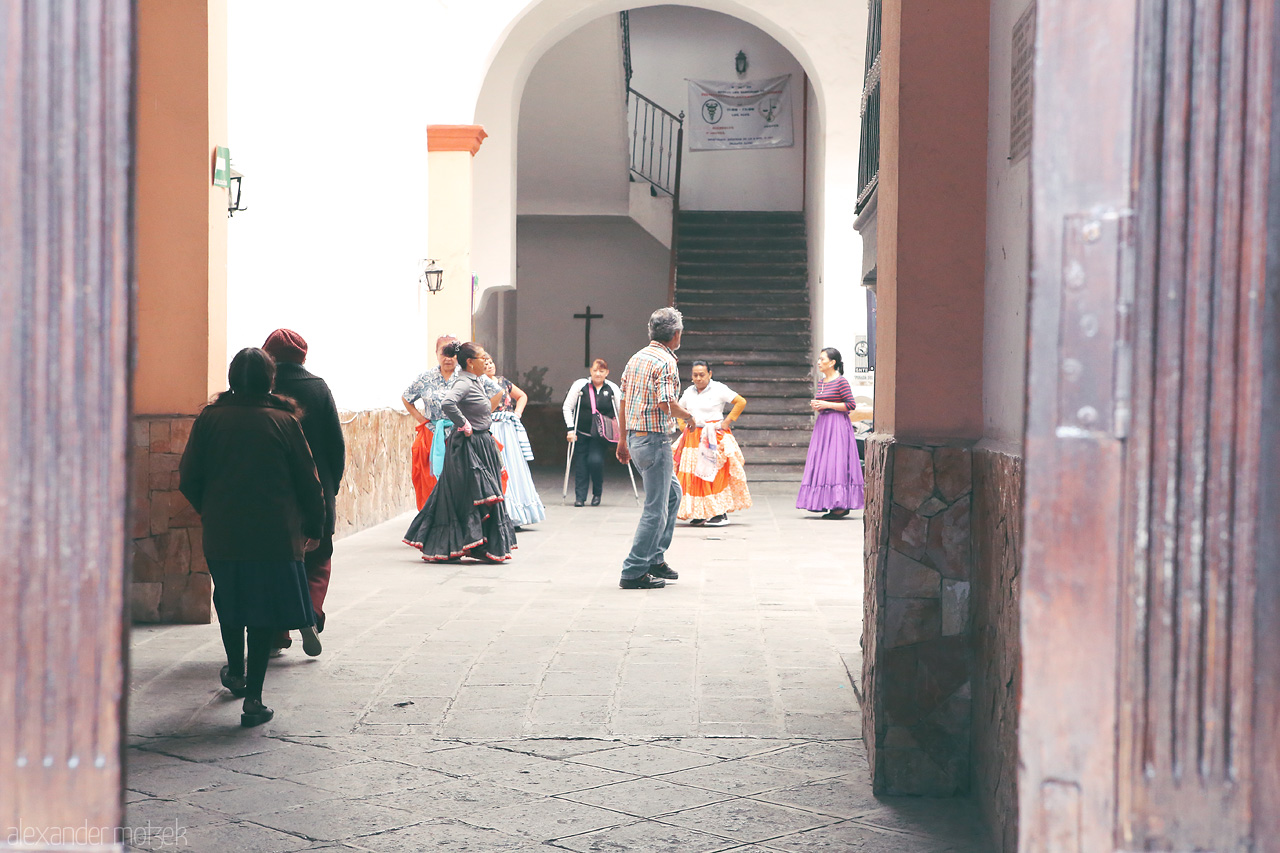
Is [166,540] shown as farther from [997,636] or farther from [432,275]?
[432,275]

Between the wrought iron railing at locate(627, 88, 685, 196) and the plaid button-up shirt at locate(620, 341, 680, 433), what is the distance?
39.2ft

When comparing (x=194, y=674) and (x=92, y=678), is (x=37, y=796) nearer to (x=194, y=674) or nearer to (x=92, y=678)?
(x=92, y=678)

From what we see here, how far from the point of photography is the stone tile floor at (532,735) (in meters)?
2.95

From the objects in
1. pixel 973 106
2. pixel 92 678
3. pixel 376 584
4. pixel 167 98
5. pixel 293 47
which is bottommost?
pixel 376 584

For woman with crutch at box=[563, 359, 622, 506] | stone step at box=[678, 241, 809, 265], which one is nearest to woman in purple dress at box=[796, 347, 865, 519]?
woman with crutch at box=[563, 359, 622, 506]

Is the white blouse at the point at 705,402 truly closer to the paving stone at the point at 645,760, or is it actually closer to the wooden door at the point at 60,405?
the paving stone at the point at 645,760

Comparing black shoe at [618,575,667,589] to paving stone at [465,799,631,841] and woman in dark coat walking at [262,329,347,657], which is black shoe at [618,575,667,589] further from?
paving stone at [465,799,631,841]

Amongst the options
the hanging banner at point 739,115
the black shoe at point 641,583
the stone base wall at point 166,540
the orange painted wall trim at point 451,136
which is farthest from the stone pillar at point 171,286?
the hanging banner at point 739,115

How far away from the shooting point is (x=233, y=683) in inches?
162

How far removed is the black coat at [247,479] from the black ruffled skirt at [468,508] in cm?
363

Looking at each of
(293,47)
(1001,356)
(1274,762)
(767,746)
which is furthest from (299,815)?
(293,47)

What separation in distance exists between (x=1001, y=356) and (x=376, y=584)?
187 inches

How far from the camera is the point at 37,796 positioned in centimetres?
A: 139

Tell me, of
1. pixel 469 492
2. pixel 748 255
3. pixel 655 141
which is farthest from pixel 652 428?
pixel 655 141
